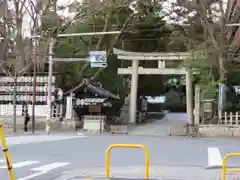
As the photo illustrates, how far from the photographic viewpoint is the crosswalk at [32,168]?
11311 millimetres

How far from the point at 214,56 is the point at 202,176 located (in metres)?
18.7

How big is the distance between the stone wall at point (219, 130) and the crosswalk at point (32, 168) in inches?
646

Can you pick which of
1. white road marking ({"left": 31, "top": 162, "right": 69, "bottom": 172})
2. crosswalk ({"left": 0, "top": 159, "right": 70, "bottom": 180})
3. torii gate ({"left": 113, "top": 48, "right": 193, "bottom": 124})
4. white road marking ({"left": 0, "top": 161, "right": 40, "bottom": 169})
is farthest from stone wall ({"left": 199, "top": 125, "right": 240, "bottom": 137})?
white road marking ({"left": 0, "top": 161, "right": 40, "bottom": 169})

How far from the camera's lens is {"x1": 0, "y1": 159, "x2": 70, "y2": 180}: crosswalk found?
11.3 metres

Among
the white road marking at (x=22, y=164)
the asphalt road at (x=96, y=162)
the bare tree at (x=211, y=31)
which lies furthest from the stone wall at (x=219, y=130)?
the white road marking at (x=22, y=164)

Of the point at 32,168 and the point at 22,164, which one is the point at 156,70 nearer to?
the point at 22,164

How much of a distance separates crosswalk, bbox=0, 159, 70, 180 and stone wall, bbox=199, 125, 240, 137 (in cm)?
1641

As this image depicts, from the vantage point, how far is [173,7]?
118 feet

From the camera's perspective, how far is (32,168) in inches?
503

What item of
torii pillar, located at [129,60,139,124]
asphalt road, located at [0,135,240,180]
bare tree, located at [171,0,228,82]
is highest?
bare tree, located at [171,0,228,82]

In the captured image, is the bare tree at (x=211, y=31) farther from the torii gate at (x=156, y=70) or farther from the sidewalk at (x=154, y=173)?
the sidewalk at (x=154, y=173)

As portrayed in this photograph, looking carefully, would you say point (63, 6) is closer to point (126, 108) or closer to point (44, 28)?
point (44, 28)

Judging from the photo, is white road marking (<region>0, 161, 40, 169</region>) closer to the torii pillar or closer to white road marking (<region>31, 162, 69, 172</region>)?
white road marking (<region>31, 162, 69, 172</region>)

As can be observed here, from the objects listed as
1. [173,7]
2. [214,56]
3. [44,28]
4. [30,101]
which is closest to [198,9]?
[214,56]
